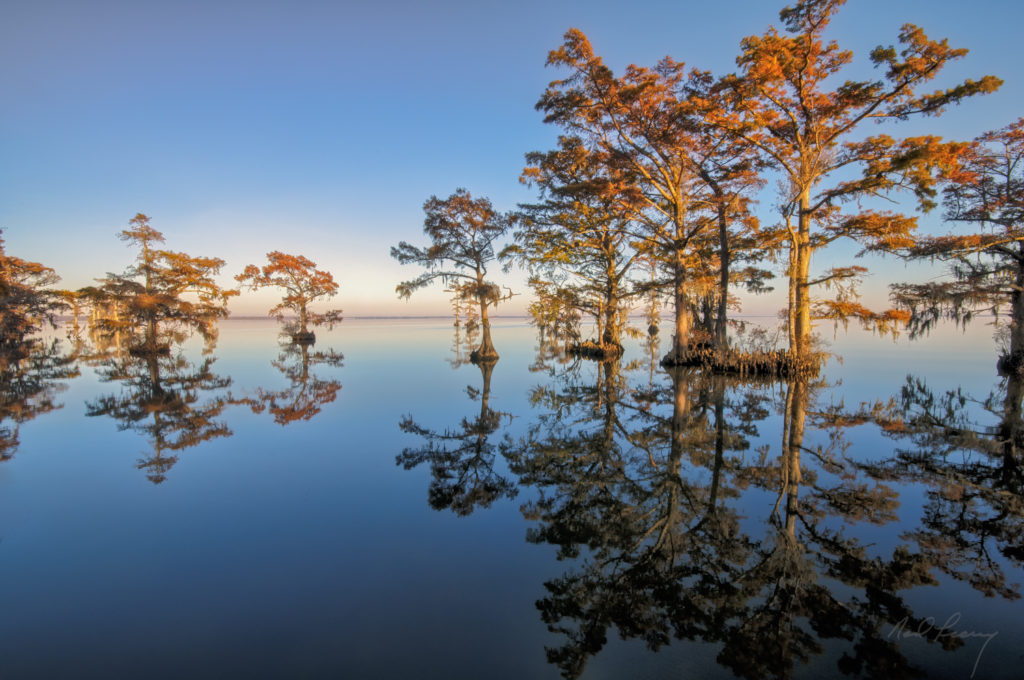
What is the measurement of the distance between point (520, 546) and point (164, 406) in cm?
1286

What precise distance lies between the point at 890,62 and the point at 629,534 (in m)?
15.1

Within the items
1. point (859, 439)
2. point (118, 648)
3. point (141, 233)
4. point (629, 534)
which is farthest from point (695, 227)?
point (141, 233)

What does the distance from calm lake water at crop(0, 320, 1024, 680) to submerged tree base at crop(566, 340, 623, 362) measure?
1371 cm

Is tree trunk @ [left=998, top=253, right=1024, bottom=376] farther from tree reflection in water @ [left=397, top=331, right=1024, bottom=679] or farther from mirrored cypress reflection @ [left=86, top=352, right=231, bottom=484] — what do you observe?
mirrored cypress reflection @ [left=86, top=352, right=231, bottom=484]

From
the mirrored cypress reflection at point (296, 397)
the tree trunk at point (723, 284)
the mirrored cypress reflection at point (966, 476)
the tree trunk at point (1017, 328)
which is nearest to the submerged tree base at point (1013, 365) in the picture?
the tree trunk at point (1017, 328)

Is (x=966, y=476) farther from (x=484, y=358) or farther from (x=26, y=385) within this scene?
(x=26, y=385)

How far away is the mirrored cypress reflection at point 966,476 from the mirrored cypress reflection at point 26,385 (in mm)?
14329

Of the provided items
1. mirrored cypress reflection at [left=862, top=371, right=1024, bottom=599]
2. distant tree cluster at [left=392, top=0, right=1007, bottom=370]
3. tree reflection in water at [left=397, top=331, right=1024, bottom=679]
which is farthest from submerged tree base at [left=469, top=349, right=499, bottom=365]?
mirrored cypress reflection at [left=862, top=371, right=1024, bottom=599]

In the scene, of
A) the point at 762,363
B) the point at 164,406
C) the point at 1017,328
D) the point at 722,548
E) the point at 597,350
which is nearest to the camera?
the point at 722,548

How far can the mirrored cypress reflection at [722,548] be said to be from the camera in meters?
2.89

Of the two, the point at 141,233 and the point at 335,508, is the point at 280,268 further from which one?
the point at 335,508

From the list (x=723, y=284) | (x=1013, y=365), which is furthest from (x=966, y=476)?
(x=1013, y=365)

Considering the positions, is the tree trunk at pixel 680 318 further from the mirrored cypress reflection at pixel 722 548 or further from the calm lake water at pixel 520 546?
the mirrored cypress reflection at pixel 722 548

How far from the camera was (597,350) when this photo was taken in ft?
81.9
